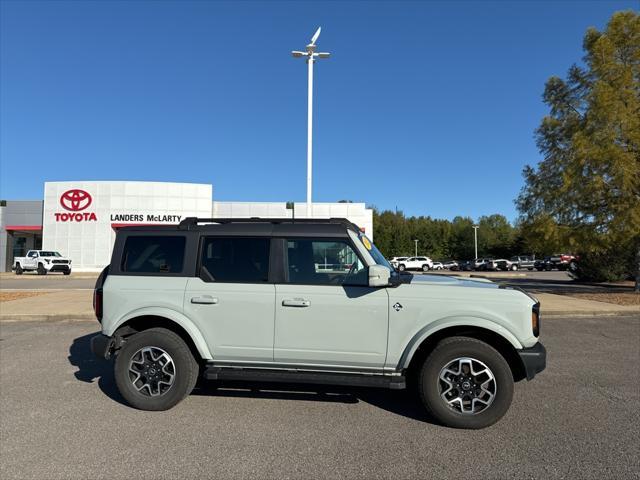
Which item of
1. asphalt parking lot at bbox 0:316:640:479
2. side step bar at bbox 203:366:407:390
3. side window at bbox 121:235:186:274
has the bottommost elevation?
asphalt parking lot at bbox 0:316:640:479

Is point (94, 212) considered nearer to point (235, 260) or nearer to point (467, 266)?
point (235, 260)

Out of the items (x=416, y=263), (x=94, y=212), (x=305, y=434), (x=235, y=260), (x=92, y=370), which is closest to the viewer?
(x=305, y=434)

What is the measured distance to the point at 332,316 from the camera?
413 cm

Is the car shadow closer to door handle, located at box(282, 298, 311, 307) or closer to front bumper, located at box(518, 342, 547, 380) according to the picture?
front bumper, located at box(518, 342, 547, 380)

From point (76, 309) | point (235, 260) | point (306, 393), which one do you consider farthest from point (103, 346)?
point (76, 309)

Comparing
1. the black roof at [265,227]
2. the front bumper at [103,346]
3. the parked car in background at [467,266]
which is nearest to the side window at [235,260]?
the black roof at [265,227]

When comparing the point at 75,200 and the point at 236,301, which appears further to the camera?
the point at 75,200

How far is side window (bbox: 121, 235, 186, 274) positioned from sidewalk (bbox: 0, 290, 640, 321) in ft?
21.8

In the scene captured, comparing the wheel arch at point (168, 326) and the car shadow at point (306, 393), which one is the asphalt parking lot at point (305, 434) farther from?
the wheel arch at point (168, 326)

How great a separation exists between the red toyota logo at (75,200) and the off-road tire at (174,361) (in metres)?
39.1

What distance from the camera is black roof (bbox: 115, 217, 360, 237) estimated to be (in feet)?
14.4

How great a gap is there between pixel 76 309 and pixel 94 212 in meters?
30.9

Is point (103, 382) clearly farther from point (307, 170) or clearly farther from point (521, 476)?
point (307, 170)

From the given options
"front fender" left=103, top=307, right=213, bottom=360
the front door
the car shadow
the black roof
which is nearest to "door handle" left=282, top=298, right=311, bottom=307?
the front door
